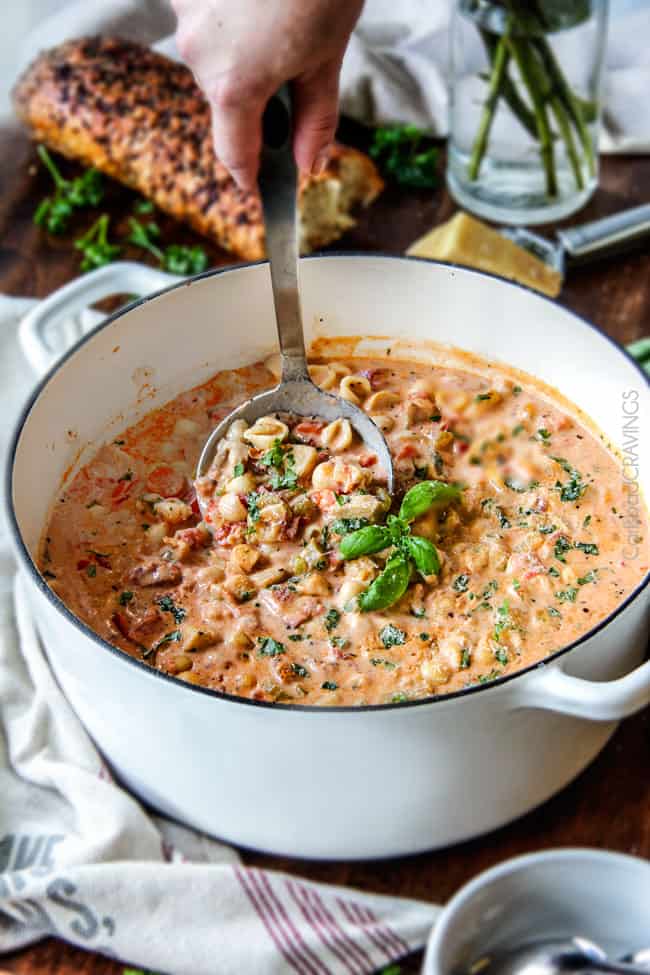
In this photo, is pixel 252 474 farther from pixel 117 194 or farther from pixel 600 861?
pixel 117 194

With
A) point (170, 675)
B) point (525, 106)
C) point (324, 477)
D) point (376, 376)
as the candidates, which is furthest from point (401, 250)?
point (170, 675)

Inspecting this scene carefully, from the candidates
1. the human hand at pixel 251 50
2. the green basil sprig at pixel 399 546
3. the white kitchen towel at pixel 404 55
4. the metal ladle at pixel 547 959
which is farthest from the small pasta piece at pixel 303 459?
the white kitchen towel at pixel 404 55

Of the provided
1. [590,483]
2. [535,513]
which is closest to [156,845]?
[535,513]

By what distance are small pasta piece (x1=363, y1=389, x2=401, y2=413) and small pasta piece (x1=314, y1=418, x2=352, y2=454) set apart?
0.14 metres

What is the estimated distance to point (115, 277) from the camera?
301 cm

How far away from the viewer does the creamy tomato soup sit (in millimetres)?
2291

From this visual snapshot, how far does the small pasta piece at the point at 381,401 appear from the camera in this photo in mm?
2859

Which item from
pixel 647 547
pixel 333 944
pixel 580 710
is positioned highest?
pixel 580 710

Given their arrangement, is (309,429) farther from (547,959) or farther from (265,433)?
(547,959)

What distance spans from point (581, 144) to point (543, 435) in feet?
4.16

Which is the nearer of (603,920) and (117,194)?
(603,920)

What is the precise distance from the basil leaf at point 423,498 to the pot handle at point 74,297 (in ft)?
2.69

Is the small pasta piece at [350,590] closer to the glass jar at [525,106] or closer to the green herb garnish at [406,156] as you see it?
the glass jar at [525,106]

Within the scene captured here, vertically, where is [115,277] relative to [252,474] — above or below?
above
